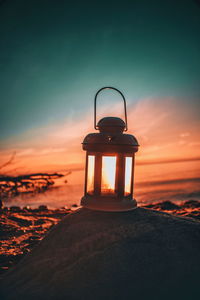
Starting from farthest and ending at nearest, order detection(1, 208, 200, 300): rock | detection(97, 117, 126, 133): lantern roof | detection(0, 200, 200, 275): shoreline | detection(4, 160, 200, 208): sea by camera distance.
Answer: detection(4, 160, 200, 208): sea → detection(0, 200, 200, 275): shoreline → detection(97, 117, 126, 133): lantern roof → detection(1, 208, 200, 300): rock

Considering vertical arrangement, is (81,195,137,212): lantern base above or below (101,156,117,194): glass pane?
below

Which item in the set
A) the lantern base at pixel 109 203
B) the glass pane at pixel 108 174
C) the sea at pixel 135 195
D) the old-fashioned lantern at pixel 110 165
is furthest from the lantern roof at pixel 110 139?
the sea at pixel 135 195

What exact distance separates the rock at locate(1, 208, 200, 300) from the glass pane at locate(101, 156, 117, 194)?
0.47 m

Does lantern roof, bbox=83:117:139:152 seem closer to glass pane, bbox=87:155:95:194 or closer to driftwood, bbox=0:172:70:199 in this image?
glass pane, bbox=87:155:95:194

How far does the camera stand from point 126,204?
396 centimetres

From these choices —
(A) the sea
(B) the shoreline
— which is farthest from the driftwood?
(B) the shoreline

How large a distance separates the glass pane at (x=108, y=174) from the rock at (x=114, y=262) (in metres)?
0.47

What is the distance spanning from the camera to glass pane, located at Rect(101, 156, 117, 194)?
157 inches

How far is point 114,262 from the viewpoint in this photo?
2.85 metres

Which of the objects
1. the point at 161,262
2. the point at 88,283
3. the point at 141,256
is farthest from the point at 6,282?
the point at 161,262

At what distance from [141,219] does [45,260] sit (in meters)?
1.73

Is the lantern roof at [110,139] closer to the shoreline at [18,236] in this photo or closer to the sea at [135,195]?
the shoreline at [18,236]

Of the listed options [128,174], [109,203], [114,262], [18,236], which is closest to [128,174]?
[128,174]

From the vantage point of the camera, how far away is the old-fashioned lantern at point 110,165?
12.8 ft
